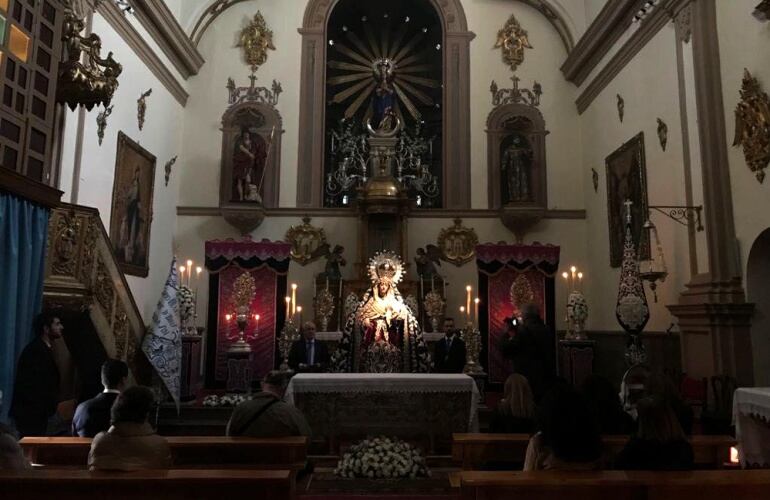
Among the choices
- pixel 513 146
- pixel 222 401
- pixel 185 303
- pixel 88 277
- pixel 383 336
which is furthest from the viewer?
pixel 513 146

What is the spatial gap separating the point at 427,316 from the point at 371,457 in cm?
580

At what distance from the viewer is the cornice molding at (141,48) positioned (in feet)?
30.7

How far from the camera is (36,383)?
4.98 metres

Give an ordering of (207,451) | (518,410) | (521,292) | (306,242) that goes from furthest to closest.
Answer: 1. (306,242)
2. (521,292)
3. (518,410)
4. (207,451)

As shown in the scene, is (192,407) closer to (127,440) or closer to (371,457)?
(371,457)

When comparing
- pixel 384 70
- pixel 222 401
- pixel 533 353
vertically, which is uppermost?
pixel 384 70

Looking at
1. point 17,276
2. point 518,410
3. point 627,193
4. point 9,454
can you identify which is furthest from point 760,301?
point 17,276

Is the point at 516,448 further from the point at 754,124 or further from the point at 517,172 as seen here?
the point at 517,172

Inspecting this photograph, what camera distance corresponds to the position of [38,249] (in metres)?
5.32

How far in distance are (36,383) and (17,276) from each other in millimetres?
909

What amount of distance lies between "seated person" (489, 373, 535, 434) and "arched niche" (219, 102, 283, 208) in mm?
8968

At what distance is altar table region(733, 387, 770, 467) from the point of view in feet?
15.6

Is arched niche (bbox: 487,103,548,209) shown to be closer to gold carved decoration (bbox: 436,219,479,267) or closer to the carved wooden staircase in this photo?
gold carved decoration (bbox: 436,219,479,267)

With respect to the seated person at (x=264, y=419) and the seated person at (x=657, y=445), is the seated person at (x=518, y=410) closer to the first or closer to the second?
the seated person at (x=657, y=445)
